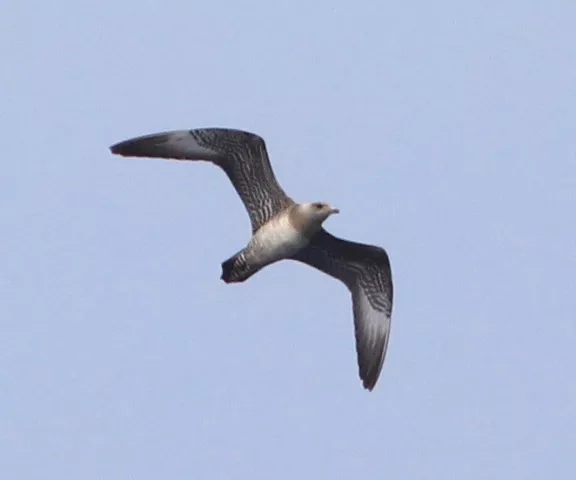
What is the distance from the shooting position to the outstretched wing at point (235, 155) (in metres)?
16.0

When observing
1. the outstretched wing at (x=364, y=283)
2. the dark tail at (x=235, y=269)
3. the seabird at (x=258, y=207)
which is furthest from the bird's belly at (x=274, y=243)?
the outstretched wing at (x=364, y=283)

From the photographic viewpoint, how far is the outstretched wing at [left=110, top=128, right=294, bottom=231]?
1599 cm

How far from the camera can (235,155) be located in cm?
1612

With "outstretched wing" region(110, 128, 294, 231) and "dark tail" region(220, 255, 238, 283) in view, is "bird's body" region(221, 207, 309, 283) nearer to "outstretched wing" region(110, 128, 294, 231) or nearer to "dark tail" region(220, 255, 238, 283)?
"dark tail" region(220, 255, 238, 283)

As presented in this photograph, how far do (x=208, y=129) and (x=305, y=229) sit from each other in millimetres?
1581

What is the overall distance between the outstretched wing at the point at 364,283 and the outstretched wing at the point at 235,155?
2.59 feet

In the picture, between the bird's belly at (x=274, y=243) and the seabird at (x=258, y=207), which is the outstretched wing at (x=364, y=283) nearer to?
the seabird at (x=258, y=207)

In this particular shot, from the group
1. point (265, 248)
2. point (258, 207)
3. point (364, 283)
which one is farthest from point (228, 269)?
point (364, 283)

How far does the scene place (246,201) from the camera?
16250mm

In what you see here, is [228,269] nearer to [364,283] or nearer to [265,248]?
[265,248]

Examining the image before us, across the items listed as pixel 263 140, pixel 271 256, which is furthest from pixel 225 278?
pixel 263 140

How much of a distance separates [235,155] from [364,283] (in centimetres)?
231

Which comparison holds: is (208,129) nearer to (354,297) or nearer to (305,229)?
→ (305,229)

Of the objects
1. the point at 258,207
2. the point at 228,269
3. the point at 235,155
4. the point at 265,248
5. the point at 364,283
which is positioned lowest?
the point at 364,283
